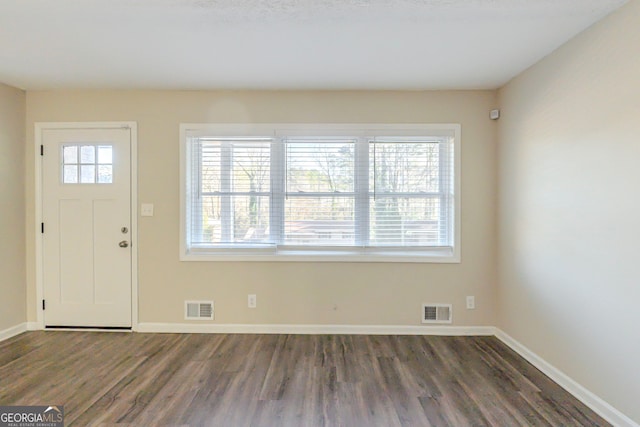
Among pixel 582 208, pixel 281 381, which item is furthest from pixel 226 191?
pixel 582 208

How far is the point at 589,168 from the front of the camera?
222 cm

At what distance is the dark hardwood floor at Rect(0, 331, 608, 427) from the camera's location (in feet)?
6.87

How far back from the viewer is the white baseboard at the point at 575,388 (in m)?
2.01

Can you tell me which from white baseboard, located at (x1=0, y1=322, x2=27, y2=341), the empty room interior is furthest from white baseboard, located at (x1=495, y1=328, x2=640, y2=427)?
white baseboard, located at (x1=0, y1=322, x2=27, y2=341)

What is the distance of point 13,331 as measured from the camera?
131 inches

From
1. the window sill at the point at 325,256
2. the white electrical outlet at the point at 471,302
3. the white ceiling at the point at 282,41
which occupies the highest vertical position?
the white ceiling at the point at 282,41

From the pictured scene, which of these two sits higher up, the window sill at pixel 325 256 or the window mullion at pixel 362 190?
the window mullion at pixel 362 190

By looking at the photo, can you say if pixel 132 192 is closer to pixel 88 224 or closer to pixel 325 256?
pixel 88 224

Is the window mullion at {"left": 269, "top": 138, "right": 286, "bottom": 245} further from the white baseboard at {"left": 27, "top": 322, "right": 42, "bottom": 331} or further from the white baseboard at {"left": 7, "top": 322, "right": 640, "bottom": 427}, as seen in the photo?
the white baseboard at {"left": 27, "top": 322, "right": 42, "bottom": 331}

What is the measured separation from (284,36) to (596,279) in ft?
8.80

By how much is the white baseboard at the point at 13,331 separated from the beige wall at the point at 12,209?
0.10ft

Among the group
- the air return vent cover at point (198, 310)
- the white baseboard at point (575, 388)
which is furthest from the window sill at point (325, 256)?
the white baseboard at point (575, 388)

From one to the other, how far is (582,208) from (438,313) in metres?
1.66

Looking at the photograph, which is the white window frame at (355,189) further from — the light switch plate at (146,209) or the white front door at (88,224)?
the white front door at (88,224)
